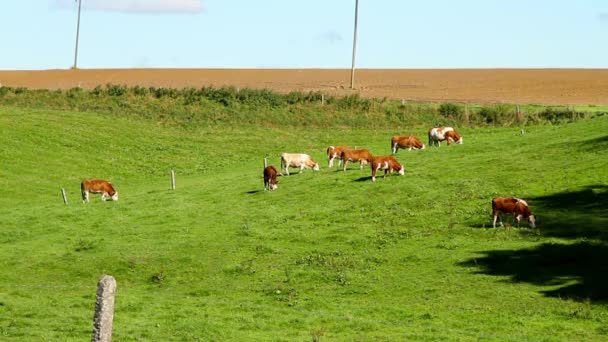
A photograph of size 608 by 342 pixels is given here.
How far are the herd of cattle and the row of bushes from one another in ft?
61.2

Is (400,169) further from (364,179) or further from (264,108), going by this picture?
(264,108)

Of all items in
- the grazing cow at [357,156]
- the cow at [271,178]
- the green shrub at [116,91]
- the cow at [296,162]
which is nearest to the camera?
the cow at [271,178]

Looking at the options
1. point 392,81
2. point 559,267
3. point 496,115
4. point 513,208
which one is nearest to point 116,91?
point 496,115

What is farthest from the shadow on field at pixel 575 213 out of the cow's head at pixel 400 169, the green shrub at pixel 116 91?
the green shrub at pixel 116 91

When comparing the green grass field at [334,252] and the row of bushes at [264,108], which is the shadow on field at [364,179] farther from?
the row of bushes at [264,108]

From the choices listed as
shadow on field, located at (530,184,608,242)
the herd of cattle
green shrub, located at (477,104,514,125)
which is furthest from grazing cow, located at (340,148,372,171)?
green shrub, located at (477,104,514,125)

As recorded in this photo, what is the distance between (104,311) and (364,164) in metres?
38.8

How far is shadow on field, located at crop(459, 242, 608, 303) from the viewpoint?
29844mm

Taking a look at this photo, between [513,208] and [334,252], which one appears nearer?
[334,252]

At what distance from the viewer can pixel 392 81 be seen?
131750 mm

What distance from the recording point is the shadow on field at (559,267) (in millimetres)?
29844

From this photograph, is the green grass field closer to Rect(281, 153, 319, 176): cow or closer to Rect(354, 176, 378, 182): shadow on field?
Rect(354, 176, 378, 182): shadow on field

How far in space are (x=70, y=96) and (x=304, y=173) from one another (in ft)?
142

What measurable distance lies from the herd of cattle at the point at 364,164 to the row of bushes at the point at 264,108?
18644mm
